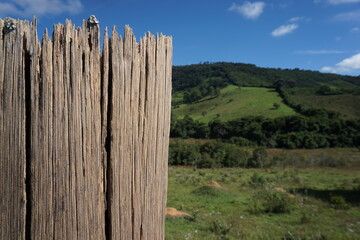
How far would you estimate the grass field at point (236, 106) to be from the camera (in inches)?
2581

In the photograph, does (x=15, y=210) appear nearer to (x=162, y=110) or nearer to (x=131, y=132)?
(x=131, y=132)

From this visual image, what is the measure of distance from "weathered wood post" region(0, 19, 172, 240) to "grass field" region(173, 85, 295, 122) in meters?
63.1

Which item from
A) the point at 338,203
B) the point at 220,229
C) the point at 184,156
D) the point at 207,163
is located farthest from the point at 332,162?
the point at 220,229

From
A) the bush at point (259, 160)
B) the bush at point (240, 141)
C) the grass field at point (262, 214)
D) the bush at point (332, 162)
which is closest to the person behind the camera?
the grass field at point (262, 214)

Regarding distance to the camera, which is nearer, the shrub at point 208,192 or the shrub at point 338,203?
the shrub at point 338,203

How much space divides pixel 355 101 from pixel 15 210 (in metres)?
75.4

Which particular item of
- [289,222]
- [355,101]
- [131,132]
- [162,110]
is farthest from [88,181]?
[355,101]

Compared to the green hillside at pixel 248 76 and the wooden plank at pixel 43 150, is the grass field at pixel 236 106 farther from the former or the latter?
the wooden plank at pixel 43 150

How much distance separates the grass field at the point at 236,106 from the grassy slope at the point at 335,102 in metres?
5.64

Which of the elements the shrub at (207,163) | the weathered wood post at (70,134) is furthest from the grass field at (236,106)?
the weathered wood post at (70,134)

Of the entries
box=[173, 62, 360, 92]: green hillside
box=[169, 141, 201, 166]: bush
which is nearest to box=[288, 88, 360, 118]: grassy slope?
box=[173, 62, 360, 92]: green hillside

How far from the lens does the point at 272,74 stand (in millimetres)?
119125

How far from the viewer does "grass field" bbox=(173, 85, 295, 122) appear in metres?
65.6

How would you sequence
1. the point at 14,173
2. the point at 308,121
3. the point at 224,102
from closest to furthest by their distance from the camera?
the point at 14,173 → the point at 308,121 → the point at 224,102
